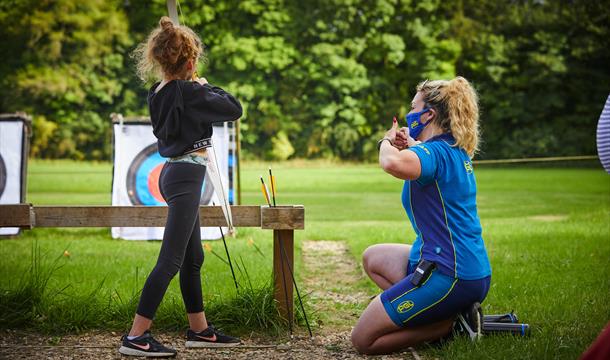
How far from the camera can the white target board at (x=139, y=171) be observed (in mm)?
8008

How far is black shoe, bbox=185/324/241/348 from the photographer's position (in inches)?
142

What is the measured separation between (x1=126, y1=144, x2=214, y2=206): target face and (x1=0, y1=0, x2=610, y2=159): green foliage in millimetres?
22081

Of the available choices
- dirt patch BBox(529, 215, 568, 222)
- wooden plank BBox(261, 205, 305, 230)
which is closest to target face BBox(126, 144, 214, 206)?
wooden plank BBox(261, 205, 305, 230)

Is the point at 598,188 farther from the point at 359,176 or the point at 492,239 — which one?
the point at 492,239

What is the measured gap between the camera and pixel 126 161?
8.12m

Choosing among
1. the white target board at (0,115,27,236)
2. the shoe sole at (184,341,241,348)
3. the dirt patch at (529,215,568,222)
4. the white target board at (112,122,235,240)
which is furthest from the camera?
the dirt patch at (529,215,568,222)

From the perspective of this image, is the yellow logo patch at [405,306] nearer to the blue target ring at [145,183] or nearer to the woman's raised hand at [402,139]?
the woman's raised hand at [402,139]

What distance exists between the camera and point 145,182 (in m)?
8.07

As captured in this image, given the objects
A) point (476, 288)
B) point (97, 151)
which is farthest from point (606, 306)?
point (97, 151)

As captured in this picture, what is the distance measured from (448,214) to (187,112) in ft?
4.23

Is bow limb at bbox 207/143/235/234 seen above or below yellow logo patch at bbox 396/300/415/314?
above

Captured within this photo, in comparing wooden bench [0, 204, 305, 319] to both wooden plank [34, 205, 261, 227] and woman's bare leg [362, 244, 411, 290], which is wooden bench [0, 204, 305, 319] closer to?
wooden plank [34, 205, 261, 227]

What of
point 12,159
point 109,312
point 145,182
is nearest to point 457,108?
point 109,312

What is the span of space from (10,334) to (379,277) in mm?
1972
